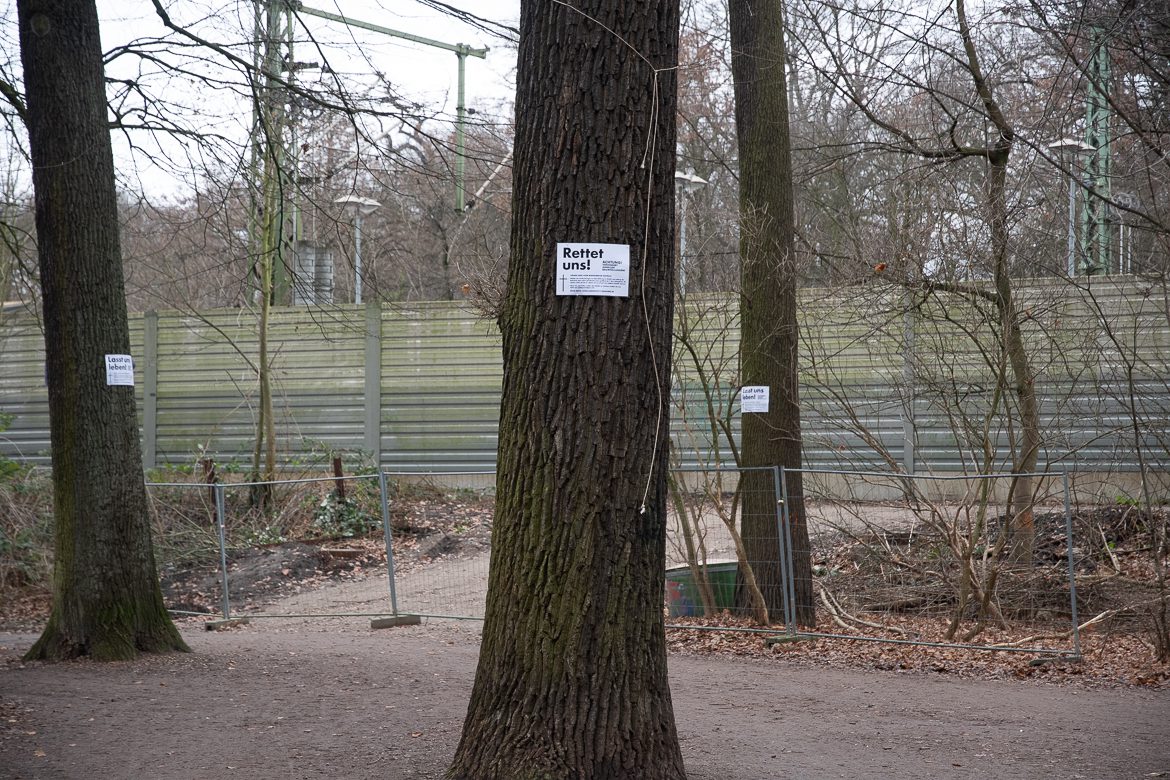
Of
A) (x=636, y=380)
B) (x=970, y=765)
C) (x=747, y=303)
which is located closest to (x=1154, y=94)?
(x=747, y=303)

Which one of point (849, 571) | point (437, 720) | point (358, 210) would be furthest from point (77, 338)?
point (358, 210)

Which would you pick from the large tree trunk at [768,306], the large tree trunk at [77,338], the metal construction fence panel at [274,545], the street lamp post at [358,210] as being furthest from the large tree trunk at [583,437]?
the metal construction fence panel at [274,545]

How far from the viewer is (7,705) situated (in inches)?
251

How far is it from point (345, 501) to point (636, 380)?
12003mm

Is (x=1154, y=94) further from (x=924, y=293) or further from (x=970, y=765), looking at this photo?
(x=970, y=765)

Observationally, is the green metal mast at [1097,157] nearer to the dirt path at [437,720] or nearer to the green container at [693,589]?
the dirt path at [437,720]

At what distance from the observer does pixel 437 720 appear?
6.07 m

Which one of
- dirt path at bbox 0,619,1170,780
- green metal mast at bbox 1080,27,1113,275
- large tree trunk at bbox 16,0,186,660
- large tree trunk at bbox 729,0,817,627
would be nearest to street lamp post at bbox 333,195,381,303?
large tree trunk at bbox 16,0,186,660

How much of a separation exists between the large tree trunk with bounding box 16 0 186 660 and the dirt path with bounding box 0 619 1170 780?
432mm

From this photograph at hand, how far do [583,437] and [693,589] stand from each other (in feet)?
20.2

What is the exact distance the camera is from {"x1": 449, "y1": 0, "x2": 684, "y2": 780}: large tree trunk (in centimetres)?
414

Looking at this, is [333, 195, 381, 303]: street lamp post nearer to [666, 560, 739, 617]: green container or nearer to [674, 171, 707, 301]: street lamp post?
[674, 171, 707, 301]: street lamp post

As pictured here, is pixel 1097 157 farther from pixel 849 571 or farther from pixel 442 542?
pixel 442 542

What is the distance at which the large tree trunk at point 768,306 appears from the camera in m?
9.32
